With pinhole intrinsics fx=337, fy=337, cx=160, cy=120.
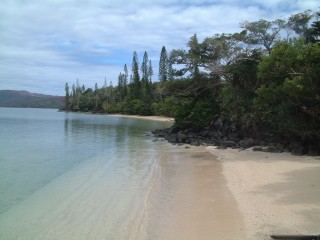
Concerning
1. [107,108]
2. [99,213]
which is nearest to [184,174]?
[99,213]

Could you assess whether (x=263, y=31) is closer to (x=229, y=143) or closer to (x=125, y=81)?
(x=229, y=143)

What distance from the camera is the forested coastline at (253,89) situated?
1678 cm

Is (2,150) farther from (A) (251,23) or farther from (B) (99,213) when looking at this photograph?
(A) (251,23)

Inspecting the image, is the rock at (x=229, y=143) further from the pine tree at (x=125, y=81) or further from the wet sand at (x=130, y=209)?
the pine tree at (x=125, y=81)

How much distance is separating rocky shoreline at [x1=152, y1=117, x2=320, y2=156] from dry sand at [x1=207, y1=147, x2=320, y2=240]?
2.15 metres

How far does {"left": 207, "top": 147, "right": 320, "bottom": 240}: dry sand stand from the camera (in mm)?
6910

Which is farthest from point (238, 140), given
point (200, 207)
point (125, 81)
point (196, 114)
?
point (125, 81)

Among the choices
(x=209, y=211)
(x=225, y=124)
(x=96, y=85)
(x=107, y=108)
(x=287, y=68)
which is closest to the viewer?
(x=209, y=211)

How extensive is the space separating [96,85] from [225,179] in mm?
131680

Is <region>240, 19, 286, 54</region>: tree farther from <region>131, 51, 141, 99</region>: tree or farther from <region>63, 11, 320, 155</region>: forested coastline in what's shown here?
<region>131, 51, 141, 99</region>: tree

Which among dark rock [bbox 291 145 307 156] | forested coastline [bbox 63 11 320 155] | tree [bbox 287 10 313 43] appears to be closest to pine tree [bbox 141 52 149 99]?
forested coastline [bbox 63 11 320 155]

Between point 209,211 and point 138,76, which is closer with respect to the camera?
point 209,211

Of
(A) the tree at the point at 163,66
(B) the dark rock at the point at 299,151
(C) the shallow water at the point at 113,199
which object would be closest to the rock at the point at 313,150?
(B) the dark rock at the point at 299,151

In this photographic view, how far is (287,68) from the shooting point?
1714cm
